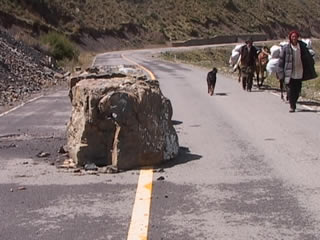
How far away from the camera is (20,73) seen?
27.4 meters

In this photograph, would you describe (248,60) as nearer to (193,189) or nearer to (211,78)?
(211,78)

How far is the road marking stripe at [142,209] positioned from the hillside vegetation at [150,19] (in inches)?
2425

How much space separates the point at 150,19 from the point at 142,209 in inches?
3508

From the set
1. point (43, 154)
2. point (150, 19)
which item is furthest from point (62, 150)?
point (150, 19)

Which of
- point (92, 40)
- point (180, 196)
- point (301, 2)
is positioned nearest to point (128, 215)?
point (180, 196)

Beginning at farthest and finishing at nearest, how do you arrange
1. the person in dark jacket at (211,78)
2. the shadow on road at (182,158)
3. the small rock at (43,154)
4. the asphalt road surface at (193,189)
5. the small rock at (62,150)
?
the person in dark jacket at (211,78) → the small rock at (62,150) → the small rock at (43,154) → the shadow on road at (182,158) → the asphalt road surface at (193,189)

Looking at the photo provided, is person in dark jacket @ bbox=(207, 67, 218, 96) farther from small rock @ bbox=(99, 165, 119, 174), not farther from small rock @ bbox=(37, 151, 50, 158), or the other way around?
small rock @ bbox=(99, 165, 119, 174)

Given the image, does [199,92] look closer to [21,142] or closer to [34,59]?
[21,142]

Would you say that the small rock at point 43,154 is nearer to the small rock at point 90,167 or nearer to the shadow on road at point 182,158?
the small rock at point 90,167

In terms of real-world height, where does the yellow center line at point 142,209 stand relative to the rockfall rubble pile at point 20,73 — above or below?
above

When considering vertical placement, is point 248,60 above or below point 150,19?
below

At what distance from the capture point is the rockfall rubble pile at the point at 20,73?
74.8 feet

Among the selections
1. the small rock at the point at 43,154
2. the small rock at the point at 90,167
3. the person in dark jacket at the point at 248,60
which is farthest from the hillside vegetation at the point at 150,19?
the small rock at the point at 90,167

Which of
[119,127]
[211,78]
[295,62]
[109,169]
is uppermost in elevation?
[295,62]
